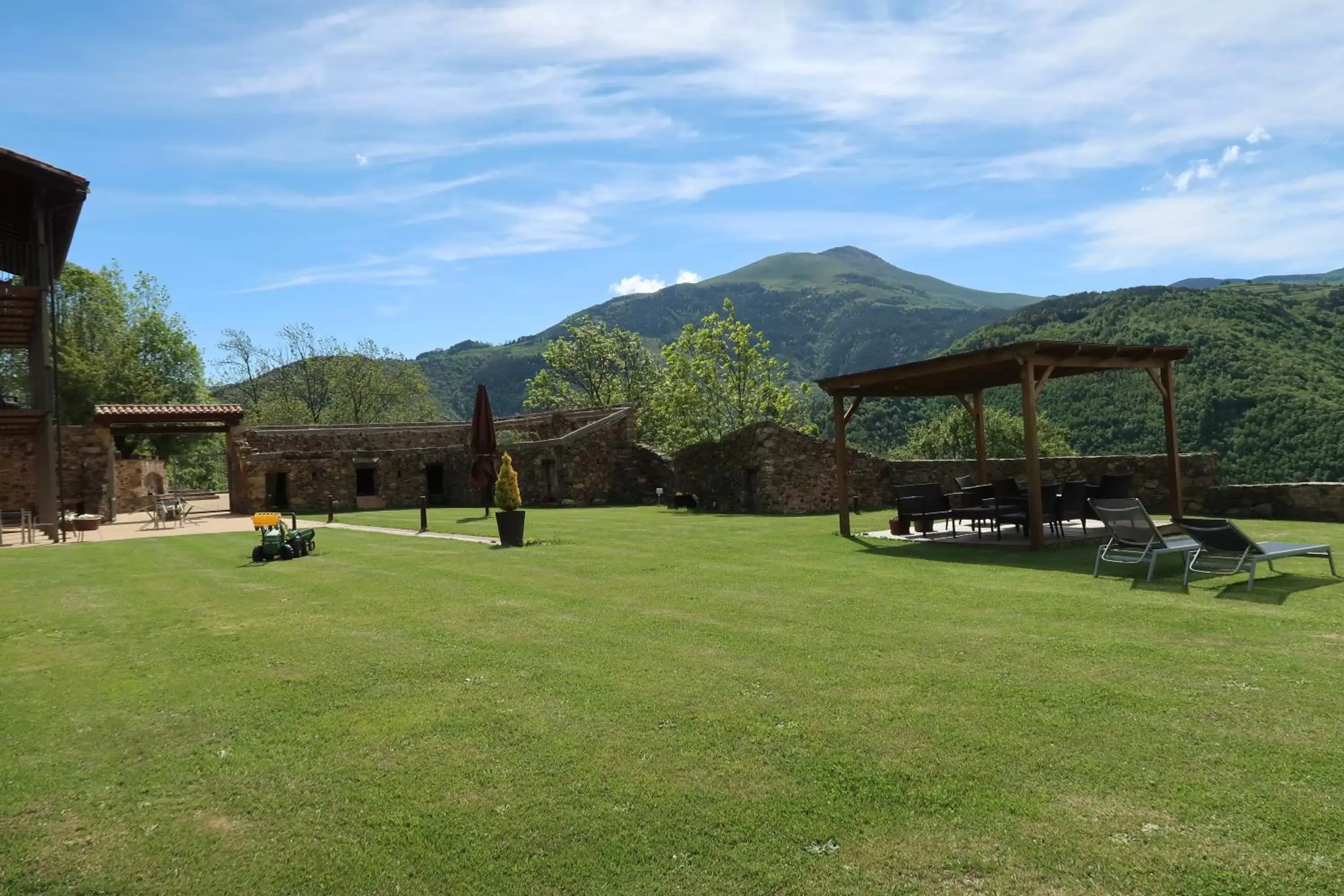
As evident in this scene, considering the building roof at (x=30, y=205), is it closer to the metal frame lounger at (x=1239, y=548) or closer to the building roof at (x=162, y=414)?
the building roof at (x=162, y=414)

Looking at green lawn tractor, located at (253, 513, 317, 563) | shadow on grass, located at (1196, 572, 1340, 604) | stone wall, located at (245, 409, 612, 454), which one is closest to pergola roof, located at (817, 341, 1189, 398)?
shadow on grass, located at (1196, 572, 1340, 604)

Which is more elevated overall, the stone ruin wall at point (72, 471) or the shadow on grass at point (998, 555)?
the stone ruin wall at point (72, 471)

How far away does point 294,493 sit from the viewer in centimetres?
2630

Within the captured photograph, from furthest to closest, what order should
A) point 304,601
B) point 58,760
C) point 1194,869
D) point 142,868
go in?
point 304,601 → point 58,760 → point 142,868 → point 1194,869

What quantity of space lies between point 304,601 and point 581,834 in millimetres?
6060

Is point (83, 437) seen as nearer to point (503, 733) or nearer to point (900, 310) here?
point (503, 733)

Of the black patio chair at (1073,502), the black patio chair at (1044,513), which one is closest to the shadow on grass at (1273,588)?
the black patio chair at (1044,513)

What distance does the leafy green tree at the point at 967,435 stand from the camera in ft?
159

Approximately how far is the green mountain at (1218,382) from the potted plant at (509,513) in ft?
83.8

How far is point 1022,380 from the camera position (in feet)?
35.1

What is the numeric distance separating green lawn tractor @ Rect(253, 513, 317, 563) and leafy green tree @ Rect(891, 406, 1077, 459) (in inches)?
1592

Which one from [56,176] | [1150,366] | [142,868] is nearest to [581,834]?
[142,868]

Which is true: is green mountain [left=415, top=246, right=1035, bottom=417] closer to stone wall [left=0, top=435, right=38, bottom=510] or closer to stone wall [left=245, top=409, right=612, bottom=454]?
stone wall [left=245, top=409, right=612, bottom=454]

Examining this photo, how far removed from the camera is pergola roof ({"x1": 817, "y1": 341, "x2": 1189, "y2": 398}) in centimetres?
1070
